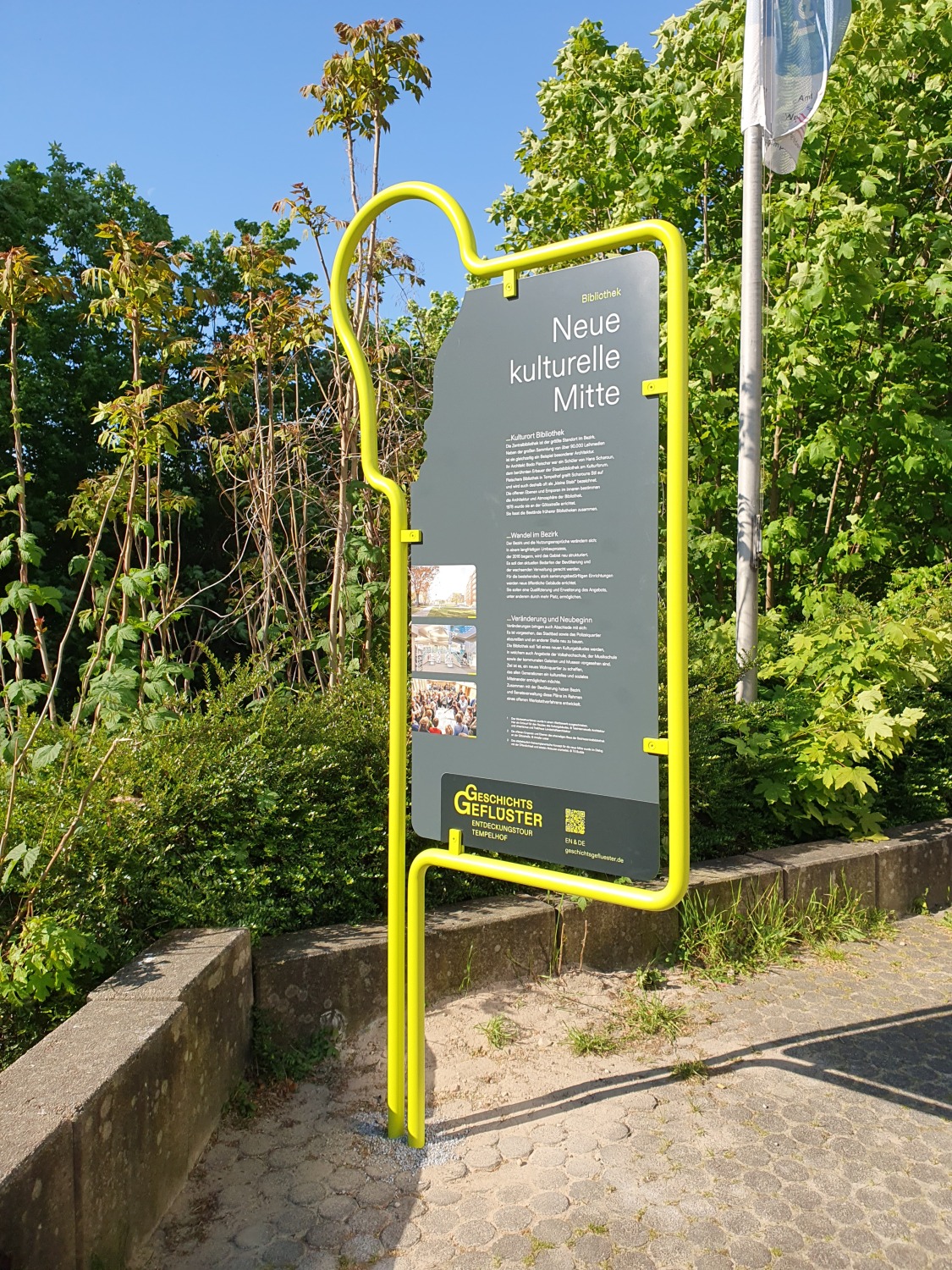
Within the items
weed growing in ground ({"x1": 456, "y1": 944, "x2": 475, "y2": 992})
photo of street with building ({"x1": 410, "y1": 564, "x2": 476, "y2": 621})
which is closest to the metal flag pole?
weed growing in ground ({"x1": 456, "y1": 944, "x2": 475, "y2": 992})

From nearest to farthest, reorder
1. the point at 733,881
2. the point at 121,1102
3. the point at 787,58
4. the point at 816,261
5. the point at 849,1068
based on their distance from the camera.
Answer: the point at 121,1102 → the point at 849,1068 → the point at 733,881 → the point at 787,58 → the point at 816,261

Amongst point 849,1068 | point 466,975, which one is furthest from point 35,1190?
point 849,1068

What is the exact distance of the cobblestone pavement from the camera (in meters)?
2.34

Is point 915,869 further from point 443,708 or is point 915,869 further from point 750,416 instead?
point 443,708

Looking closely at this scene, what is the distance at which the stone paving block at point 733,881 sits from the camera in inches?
161

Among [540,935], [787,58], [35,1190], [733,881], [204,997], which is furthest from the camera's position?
[787,58]

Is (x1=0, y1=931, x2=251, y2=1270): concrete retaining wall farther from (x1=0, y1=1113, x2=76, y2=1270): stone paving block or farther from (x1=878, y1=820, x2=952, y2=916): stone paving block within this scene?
(x1=878, y1=820, x2=952, y2=916): stone paving block

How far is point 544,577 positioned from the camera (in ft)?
8.19

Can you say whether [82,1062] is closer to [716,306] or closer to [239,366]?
[239,366]

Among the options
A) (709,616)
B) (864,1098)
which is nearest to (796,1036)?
(864,1098)

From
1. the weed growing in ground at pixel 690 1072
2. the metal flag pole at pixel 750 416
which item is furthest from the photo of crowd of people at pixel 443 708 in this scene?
the metal flag pole at pixel 750 416

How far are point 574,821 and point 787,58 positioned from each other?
14.1 feet

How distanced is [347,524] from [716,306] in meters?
2.74

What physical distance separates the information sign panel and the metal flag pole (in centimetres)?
268
